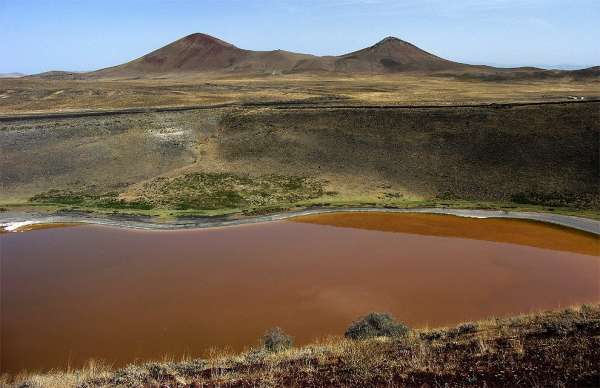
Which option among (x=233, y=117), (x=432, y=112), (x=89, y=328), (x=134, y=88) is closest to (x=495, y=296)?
(x=89, y=328)

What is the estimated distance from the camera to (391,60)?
5364 inches

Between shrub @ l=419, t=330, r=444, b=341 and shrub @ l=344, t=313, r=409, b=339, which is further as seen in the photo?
shrub @ l=344, t=313, r=409, b=339

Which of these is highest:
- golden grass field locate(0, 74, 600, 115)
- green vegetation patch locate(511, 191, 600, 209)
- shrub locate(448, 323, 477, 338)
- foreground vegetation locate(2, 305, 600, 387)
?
golden grass field locate(0, 74, 600, 115)

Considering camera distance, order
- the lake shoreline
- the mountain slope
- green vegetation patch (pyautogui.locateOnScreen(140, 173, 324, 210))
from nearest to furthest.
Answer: the lake shoreline < green vegetation patch (pyautogui.locateOnScreen(140, 173, 324, 210)) < the mountain slope

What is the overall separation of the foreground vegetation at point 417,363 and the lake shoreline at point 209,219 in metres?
16.3

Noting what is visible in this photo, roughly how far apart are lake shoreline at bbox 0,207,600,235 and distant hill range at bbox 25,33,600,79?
91.8m

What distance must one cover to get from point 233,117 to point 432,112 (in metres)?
20.9

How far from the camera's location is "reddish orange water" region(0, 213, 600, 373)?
57.9 feet

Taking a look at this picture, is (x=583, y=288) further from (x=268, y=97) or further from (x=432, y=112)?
(x=268, y=97)

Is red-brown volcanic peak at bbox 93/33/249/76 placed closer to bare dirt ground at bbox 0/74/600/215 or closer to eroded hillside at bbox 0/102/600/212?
bare dirt ground at bbox 0/74/600/215

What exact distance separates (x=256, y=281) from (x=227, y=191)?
15763mm

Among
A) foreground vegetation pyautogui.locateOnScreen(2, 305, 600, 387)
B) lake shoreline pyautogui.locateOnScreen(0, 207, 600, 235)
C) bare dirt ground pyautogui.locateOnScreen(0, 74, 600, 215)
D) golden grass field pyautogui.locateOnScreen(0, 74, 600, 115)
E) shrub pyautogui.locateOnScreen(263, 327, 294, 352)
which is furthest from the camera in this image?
golden grass field pyautogui.locateOnScreen(0, 74, 600, 115)

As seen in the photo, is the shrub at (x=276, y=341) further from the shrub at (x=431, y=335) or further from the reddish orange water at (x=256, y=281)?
the shrub at (x=431, y=335)

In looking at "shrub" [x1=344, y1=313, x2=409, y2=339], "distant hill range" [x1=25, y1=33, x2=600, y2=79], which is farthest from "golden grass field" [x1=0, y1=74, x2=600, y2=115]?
"shrub" [x1=344, y1=313, x2=409, y2=339]
